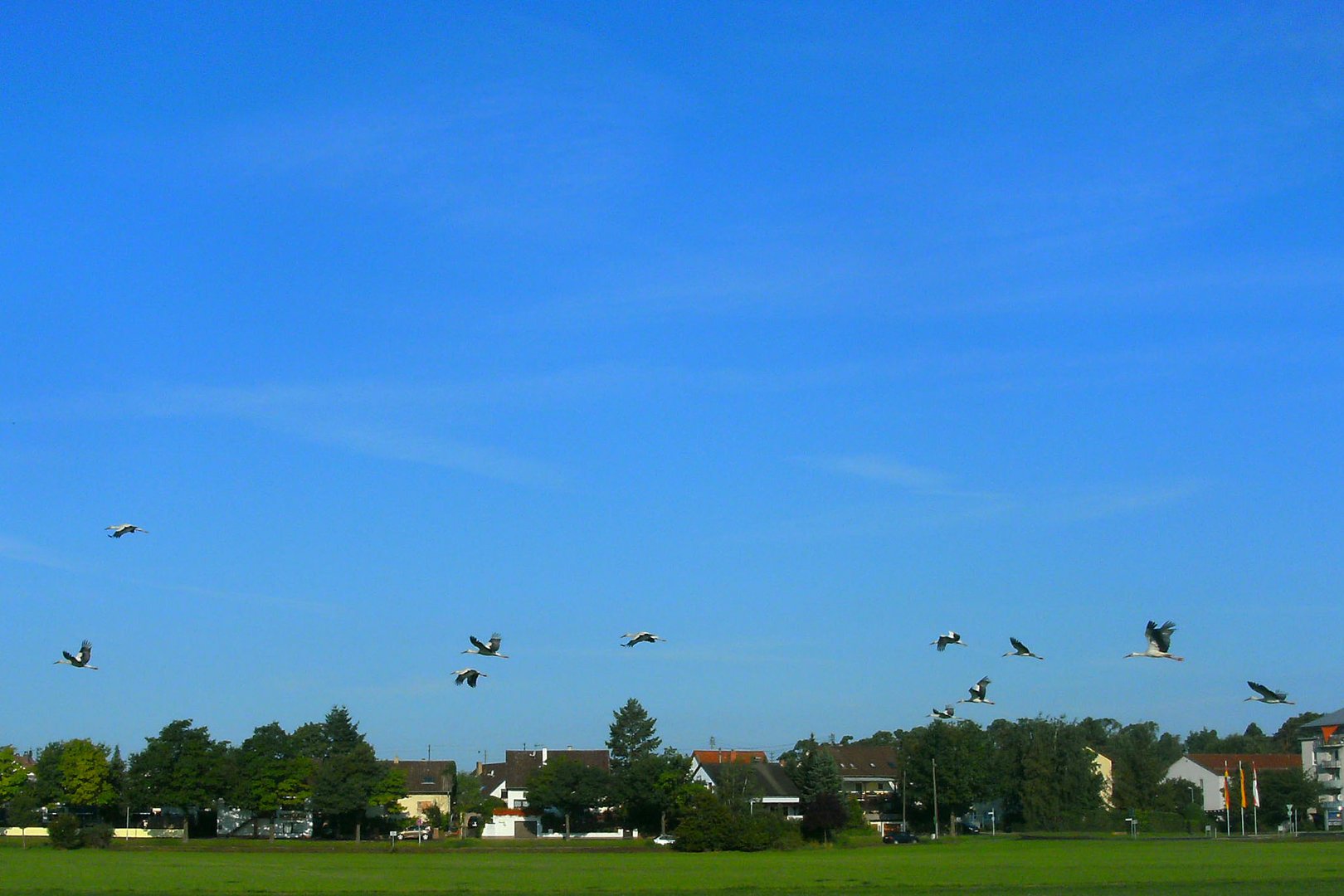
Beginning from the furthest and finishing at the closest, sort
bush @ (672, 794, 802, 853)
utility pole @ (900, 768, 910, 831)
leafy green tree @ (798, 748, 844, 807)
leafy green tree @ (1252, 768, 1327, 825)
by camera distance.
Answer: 1. utility pole @ (900, 768, 910, 831)
2. leafy green tree @ (1252, 768, 1327, 825)
3. leafy green tree @ (798, 748, 844, 807)
4. bush @ (672, 794, 802, 853)

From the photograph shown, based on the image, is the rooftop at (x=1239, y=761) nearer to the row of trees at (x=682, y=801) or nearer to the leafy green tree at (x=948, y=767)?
the leafy green tree at (x=948, y=767)

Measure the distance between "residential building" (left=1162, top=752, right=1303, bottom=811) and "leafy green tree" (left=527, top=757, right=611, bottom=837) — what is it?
245 ft

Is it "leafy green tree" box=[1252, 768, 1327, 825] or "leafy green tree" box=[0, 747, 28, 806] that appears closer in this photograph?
"leafy green tree" box=[0, 747, 28, 806]

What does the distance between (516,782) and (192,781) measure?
45065 millimetres

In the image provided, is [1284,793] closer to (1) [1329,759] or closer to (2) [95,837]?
(1) [1329,759]

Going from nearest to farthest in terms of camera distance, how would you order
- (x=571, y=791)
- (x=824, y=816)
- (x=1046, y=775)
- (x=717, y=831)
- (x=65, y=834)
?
(x=65, y=834), (x=717, y=831), (x=824, y=816), (x=571, y=791), (x=1046, y=775)

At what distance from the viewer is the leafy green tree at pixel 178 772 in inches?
4355

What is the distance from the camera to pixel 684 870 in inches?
2618

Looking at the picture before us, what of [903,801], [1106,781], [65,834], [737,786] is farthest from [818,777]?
[65,834]

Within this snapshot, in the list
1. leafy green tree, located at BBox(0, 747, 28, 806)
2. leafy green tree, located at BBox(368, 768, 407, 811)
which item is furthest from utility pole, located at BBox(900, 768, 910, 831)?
leafy green tree, located at BBox(0, 747, 28, 806)

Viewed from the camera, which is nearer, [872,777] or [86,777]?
[86,777]

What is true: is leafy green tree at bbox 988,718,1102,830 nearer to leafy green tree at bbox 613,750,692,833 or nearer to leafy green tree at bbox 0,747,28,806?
leafy green tree at bbox 613,750,692,833

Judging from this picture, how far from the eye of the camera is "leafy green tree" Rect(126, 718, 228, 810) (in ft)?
363

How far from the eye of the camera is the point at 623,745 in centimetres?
14100
